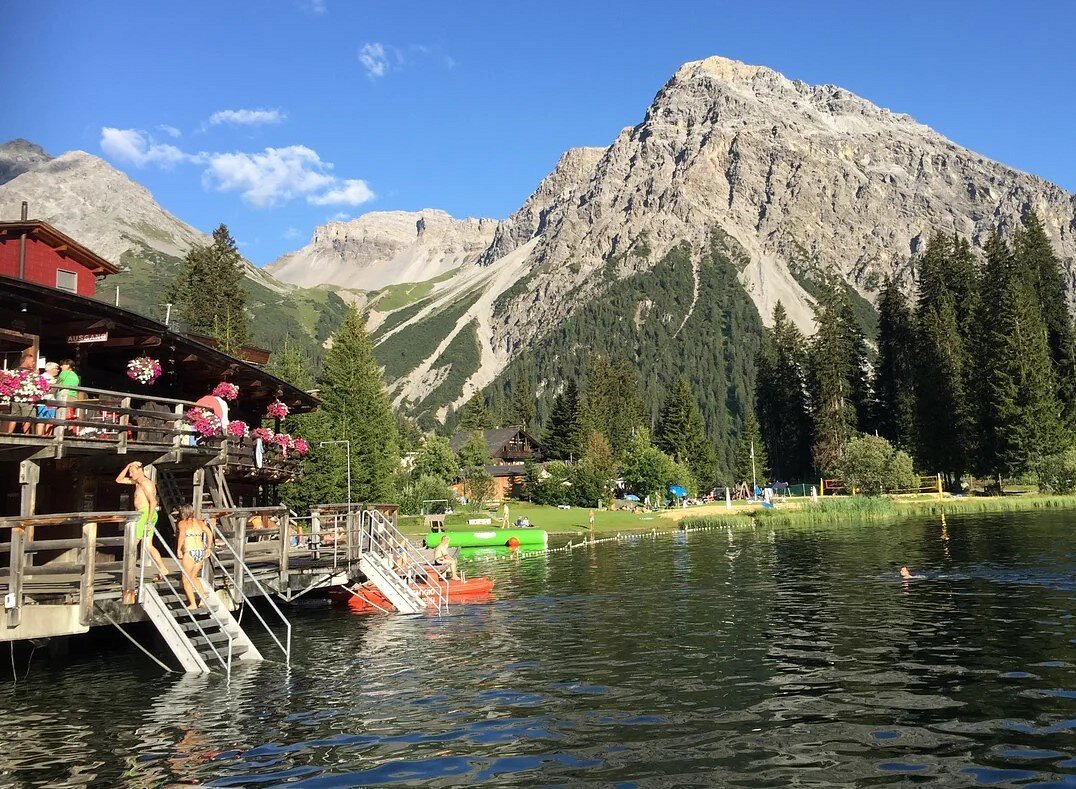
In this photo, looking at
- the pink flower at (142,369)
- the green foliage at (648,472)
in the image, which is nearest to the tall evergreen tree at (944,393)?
the green foliage at (648,472)

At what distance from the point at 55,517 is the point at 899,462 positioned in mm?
84747

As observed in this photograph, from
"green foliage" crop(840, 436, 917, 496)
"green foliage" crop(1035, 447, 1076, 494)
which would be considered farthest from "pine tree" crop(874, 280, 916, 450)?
"green foliage" crop(1035, 447, 1076, 494)

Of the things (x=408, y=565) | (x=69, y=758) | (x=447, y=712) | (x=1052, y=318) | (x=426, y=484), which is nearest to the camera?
(x=69, y=758)

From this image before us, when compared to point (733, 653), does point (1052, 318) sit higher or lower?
higher

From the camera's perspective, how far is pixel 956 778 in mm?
10562

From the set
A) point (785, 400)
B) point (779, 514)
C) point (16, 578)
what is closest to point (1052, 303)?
point (785, 400)

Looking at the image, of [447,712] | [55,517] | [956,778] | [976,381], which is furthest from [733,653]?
[976,381]

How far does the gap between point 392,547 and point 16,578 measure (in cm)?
1622

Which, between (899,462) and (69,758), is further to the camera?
(899,462)

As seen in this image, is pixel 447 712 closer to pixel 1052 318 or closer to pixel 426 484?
pixel 426 484

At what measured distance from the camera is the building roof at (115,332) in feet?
69.6

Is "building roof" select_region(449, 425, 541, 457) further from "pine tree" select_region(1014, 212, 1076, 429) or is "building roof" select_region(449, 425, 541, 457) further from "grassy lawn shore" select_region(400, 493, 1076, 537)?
"pine tree" select_region(1014, 212, 1076, 429)

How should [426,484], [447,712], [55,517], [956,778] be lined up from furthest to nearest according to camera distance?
[426,484]
[55,517]
[447,712]
[956,778]

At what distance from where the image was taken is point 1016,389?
81750 mm
